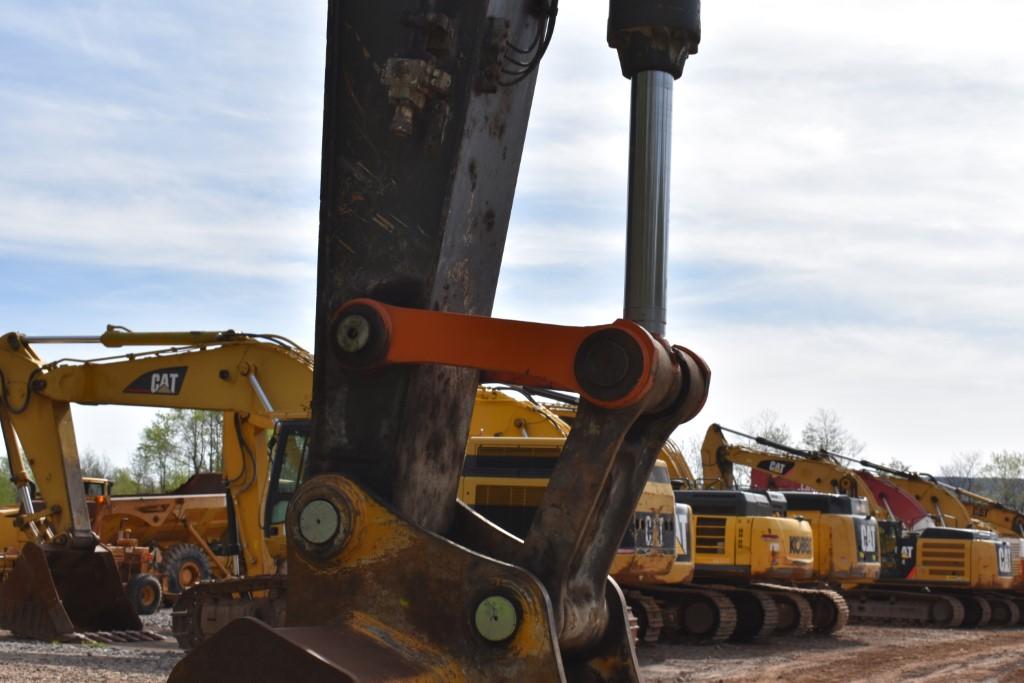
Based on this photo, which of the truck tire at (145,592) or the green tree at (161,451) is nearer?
the truck tire at (145,592)

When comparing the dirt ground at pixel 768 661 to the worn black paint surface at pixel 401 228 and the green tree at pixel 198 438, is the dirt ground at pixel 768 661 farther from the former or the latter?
the green tree at pixel 198 438

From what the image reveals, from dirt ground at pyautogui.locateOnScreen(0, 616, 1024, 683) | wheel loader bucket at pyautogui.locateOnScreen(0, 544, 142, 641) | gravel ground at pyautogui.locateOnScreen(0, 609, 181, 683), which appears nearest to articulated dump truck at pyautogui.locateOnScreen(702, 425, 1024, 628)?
dirt ground at pyautogui.locateOnScreen(0, 616, 1024, 683)

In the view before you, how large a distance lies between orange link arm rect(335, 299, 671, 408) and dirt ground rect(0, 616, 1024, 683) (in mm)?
7190

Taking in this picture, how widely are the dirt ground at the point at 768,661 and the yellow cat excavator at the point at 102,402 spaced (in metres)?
0.81

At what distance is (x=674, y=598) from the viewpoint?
59.6ft

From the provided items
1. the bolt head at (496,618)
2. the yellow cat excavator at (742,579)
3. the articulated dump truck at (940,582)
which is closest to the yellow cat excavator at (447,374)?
the bolt head at (496,618)

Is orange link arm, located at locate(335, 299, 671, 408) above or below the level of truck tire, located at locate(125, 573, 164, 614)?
above

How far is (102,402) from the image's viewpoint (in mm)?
16188

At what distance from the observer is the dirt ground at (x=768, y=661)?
11625 mm

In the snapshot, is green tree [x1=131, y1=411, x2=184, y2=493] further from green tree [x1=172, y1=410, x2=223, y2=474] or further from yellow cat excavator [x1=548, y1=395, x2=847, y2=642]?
yellow cat excavator [x1=548, y1=395, x2=847, y2=642]

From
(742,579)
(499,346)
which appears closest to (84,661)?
(742,579)

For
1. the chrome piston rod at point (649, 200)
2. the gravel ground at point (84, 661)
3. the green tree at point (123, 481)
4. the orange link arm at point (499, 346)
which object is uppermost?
the green tree at point (123, 481)

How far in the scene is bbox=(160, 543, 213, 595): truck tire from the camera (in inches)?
836

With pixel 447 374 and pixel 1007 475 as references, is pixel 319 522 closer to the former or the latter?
pixel 447 374
